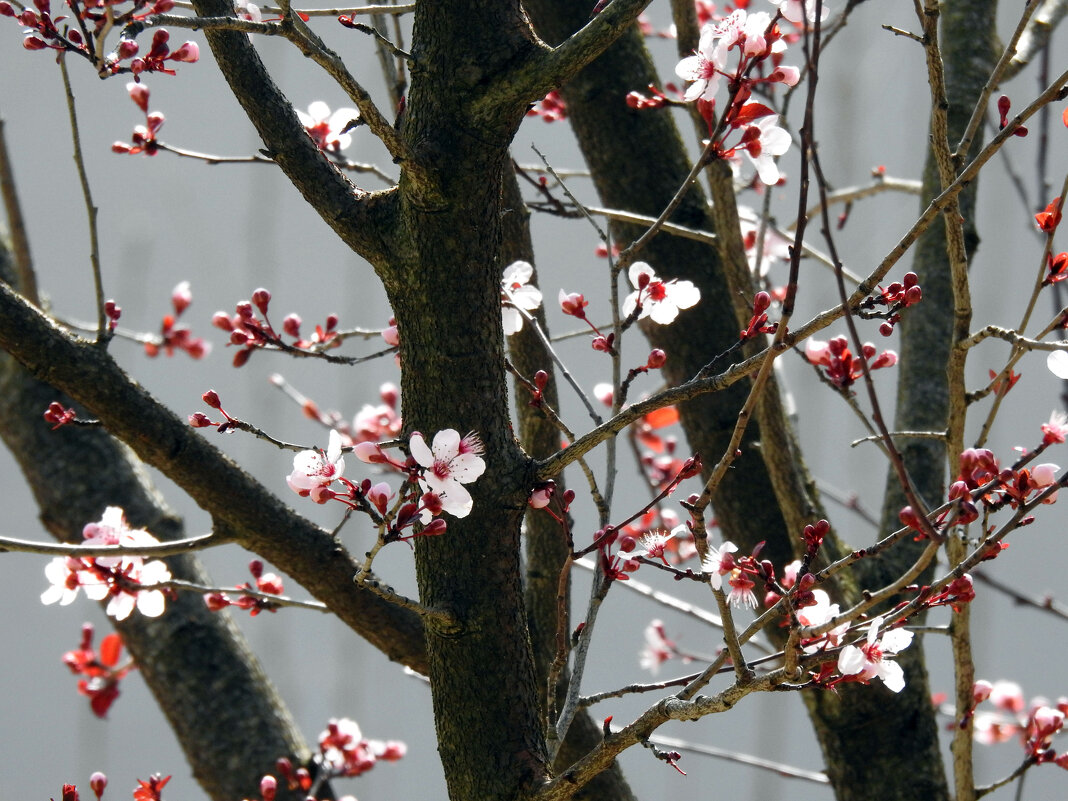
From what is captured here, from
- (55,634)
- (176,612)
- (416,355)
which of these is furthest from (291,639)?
(416,355)

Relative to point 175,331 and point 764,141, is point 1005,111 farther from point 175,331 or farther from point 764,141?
point 175,331

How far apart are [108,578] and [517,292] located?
0.59 metres

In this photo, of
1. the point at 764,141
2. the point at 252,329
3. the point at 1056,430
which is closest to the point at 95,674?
the point at 252,329

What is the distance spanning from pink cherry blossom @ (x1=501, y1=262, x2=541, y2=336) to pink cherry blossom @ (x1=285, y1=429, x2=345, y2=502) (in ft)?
1.25

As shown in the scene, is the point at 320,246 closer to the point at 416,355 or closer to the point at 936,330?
the point at 936,330

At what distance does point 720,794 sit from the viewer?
4.30 m

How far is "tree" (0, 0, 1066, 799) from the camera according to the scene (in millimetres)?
805

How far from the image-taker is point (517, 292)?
1.24 meters

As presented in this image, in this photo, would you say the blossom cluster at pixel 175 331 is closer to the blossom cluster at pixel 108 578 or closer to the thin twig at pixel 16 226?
the thin twig at pixel 16 226

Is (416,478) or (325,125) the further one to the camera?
(325,125)

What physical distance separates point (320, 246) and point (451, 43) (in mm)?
3714

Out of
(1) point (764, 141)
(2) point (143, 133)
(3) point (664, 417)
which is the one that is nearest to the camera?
(1) point (764, 141)

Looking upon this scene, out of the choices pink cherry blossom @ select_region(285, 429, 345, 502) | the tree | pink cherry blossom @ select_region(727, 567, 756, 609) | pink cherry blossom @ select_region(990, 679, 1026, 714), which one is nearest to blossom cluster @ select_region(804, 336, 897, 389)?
the tree

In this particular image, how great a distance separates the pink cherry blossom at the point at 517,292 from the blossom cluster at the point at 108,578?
1.61ft
